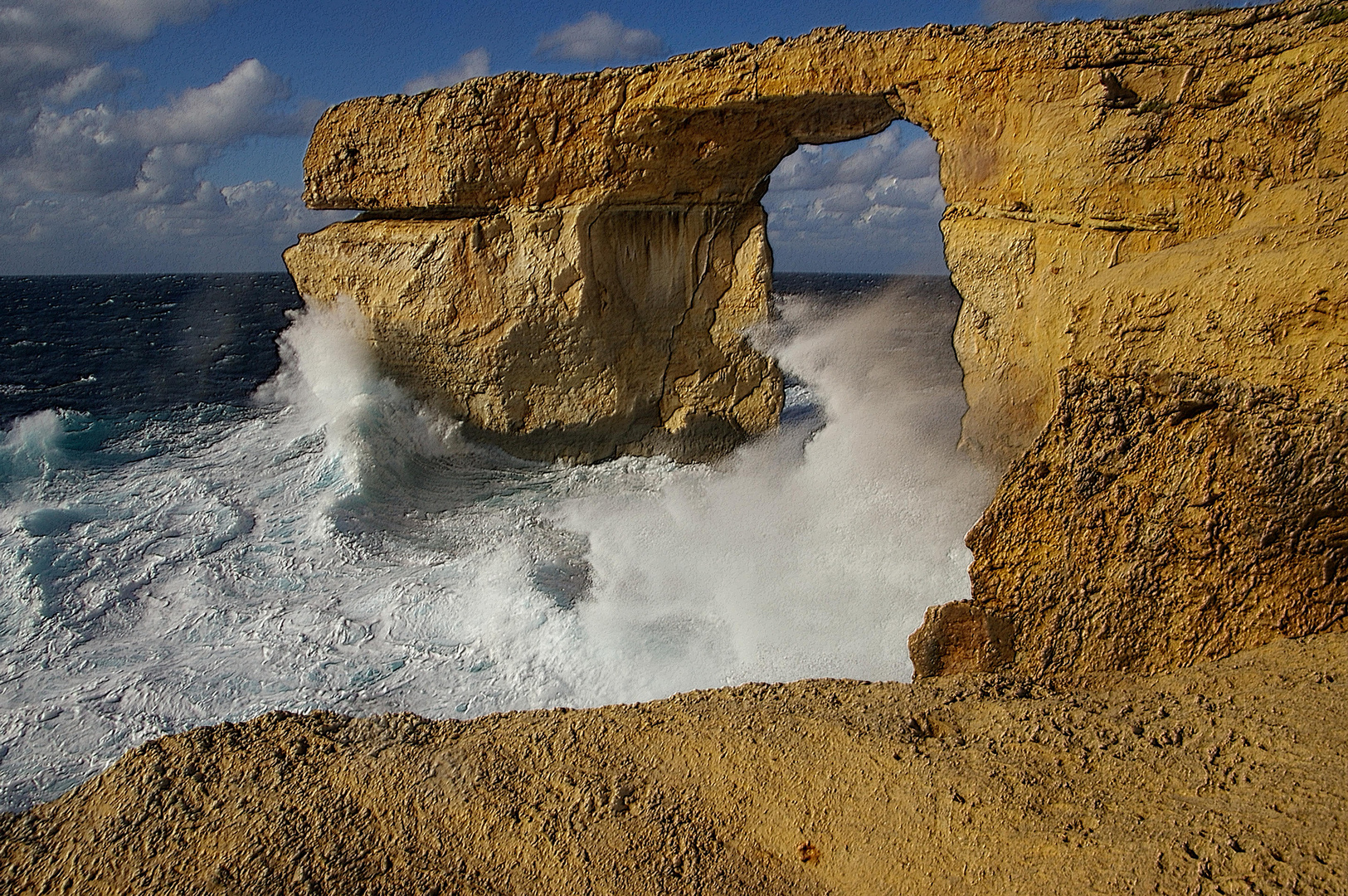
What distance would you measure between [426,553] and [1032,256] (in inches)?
225

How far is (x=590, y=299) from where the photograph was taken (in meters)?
9.21

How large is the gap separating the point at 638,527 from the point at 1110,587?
490 cm

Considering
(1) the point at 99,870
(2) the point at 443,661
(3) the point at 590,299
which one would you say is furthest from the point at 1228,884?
(3) the point at 590,299

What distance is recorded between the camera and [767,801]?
125 inches

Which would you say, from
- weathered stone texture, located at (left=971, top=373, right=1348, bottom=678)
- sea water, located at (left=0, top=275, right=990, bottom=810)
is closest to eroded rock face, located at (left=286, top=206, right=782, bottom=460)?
sea water, located at (left=0, top=275, right=990, bottom=810)

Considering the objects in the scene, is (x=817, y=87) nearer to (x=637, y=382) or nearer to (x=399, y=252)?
(x=637, y=382)

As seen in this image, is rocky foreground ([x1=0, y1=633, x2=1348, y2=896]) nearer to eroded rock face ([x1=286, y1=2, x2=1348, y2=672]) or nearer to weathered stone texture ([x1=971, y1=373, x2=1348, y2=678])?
weathered stone texture ([x1=971, y1=373, x2=1348, y2=678])

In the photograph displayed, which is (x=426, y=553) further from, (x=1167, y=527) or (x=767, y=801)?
(x=1167, y=527)

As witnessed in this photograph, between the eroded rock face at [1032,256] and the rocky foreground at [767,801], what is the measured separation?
0.60 meters

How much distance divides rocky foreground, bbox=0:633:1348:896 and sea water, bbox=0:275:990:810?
6.29ft

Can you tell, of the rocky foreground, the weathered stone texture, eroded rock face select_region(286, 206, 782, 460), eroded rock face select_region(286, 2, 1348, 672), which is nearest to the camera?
the rocky foreground

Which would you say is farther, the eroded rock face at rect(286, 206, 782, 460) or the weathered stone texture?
the eroded rock face at rect(286, 206, 782, 460)

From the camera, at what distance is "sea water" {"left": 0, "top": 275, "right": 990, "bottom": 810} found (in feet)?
18.3

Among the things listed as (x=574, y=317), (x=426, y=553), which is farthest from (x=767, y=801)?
(x=574, y=317)
